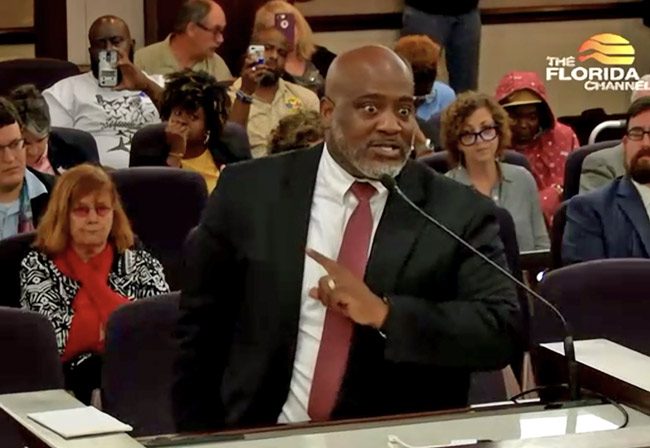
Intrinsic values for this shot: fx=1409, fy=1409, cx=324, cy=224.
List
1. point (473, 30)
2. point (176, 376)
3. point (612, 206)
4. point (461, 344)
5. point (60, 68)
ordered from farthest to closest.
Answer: point (473, 30)
point (60, 68)
point (612, 206)
point (176, 376)
point (461, 344)

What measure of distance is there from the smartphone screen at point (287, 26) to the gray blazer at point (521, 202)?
1.96m

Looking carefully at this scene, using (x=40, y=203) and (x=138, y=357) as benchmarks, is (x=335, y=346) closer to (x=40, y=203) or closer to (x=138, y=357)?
(x=138, y=357)

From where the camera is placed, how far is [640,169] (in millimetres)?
4504

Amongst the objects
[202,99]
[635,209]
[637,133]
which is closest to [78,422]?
[635,209]

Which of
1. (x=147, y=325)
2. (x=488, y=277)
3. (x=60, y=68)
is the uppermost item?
(x=60, y=68)

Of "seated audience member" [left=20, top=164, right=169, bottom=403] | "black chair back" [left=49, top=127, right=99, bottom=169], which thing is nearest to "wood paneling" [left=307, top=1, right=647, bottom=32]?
"black chair back" [left=49, top=127, right=99, bottom=169]

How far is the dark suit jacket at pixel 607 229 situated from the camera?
442 cm

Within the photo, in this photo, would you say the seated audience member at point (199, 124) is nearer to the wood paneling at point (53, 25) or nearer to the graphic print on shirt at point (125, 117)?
the graphic print on shirt at point (125, 117)

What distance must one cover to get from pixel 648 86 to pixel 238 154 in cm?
197

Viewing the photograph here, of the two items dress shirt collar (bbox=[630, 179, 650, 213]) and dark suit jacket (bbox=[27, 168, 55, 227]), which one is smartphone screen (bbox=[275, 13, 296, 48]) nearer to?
dark suit jacket (bbox=[27, 168, 55, 227])

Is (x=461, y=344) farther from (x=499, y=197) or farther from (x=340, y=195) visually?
(x=499, y=197)

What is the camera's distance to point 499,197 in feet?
17.0

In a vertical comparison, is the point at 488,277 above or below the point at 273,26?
below

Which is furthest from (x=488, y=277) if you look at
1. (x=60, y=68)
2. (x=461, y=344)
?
(x=60, y=68)
